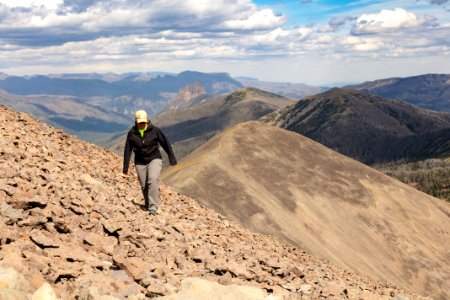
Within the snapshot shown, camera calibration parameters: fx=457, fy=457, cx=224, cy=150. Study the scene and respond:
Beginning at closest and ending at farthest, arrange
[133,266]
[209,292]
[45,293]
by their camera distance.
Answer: [45,293] → [209,292] → [133,266]

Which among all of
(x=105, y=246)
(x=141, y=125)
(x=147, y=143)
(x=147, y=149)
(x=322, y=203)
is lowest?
(x=322, y=203)

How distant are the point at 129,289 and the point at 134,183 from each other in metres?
15.0

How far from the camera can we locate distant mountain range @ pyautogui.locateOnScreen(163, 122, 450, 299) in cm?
7469

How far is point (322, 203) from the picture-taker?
93125 millimetres

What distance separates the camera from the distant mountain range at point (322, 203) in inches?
2940

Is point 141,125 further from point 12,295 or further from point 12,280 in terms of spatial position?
point 12,295

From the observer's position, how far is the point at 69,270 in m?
12.6

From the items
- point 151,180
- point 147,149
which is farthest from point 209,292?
point 147,149

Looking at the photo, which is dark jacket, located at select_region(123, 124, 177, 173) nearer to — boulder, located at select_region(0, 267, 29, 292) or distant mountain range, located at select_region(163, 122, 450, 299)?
boulder, located at select_region(0, 267, 29, 292)

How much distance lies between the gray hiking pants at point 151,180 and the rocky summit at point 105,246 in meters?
0.64

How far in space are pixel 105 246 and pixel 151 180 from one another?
5601 mm

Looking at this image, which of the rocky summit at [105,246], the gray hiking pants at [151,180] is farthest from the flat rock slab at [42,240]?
the gray hiking pants at [151,180]

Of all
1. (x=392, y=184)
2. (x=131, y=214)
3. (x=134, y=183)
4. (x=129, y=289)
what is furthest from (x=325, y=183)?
(x=129, y=289)

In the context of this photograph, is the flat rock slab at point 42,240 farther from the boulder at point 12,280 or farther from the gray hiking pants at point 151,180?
the gray hiking pants at point 151,180
